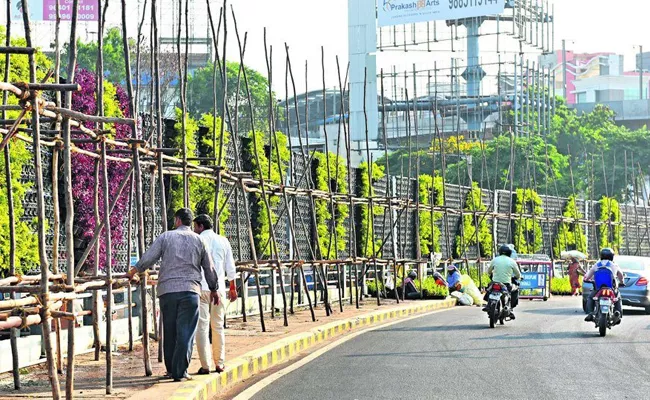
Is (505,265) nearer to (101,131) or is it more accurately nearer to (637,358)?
(637,358)

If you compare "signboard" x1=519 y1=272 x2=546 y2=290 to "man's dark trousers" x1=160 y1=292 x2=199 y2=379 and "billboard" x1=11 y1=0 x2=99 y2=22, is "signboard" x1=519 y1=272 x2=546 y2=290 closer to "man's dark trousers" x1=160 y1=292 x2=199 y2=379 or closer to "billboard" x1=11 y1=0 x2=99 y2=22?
"man's dark trousers" x1=160 y1=292 x2=199 y2=379

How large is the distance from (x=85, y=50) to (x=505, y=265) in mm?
53869

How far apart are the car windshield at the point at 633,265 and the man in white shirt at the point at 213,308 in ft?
46.5

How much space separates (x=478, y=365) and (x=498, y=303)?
255 inches

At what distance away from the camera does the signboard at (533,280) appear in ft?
95.9

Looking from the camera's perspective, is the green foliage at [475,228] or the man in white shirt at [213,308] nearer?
the man in white shirt at [213,308]

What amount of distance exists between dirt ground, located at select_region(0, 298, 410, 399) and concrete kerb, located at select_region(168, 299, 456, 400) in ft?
0.57

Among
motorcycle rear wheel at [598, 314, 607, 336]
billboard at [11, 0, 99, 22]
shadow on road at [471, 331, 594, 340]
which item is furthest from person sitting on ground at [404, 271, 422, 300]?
billboard at [11, 0, 99, 22]

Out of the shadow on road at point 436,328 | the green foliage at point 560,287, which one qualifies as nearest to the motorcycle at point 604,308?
the shadow on road at point 436,328

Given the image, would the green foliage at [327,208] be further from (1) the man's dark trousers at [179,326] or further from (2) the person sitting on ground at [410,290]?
(1) the man's dark trousers at [179,326]

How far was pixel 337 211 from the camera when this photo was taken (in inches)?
1056

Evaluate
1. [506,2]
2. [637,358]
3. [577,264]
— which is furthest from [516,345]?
[506,2]

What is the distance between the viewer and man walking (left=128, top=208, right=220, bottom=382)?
402 inches

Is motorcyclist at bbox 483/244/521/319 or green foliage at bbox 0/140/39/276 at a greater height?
green foliage at bbox 0/140/39/276
